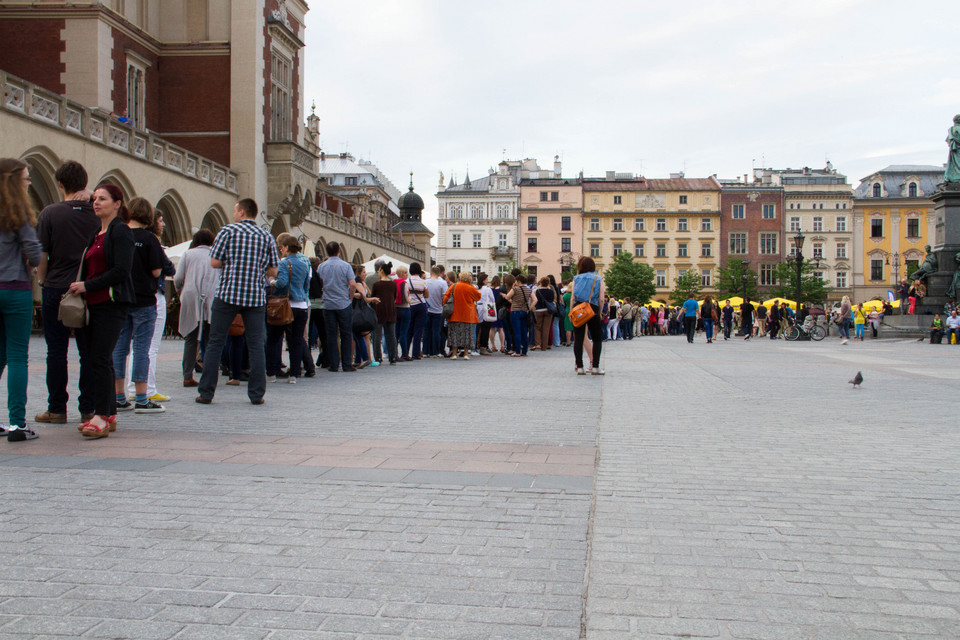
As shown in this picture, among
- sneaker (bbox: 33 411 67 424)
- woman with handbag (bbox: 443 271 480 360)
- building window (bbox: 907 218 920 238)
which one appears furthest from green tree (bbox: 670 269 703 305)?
sneaker (bbox: 33 411 67 424)

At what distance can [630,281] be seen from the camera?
3600 inches

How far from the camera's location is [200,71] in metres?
37.4

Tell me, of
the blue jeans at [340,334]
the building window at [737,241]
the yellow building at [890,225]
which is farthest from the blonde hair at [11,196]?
the yellow building at [890,225]

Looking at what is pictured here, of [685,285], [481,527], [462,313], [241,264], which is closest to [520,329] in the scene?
[462,313]

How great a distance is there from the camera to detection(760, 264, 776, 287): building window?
98.6 m

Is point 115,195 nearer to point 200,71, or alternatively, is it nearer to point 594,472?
point 594,472

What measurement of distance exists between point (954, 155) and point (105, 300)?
35.1 m

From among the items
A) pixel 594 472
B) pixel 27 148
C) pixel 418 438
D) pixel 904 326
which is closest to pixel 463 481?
pixel 594 472

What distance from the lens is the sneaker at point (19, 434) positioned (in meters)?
6.38

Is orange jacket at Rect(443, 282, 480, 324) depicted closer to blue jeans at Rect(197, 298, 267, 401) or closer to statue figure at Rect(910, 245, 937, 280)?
blue jeans at Rect(197, 298, 267, 401)

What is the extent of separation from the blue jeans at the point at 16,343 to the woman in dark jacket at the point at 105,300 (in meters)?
0.41

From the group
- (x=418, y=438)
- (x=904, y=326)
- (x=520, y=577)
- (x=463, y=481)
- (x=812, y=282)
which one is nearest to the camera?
(x=520, y=577)

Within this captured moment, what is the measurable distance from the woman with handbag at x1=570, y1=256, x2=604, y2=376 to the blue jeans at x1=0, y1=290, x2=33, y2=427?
340 inches

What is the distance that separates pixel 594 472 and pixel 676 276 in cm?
9978
